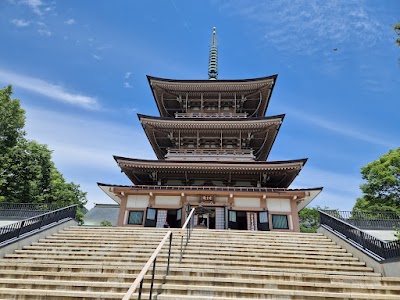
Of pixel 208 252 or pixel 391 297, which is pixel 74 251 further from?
pixel 391 297

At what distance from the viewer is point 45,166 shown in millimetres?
25906

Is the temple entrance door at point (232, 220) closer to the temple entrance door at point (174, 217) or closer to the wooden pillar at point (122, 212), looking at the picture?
the temple entrance door at point (174, 217)

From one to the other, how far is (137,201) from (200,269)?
1134cm

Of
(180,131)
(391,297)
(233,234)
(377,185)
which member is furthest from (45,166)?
(377,185)

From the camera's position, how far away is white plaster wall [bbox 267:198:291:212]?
52.6 feet

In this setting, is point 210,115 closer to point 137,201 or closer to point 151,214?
point 137,201

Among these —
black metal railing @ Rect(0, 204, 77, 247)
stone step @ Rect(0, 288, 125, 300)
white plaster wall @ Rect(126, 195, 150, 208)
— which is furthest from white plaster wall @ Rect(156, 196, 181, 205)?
stone step @ Rect(0, 288, 125, 300)

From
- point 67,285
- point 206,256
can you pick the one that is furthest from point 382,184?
point 67,285

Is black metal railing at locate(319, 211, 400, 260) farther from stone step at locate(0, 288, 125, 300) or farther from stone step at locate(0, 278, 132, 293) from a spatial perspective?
stone step at locate(0, 288, 125, 300)

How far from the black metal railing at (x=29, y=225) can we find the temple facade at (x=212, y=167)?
14.3 ft

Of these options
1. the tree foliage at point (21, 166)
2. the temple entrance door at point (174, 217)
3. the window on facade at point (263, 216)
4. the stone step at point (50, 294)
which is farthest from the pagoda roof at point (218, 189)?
the tree foliage at point (21, 166)

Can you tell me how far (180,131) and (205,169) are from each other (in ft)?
15.6

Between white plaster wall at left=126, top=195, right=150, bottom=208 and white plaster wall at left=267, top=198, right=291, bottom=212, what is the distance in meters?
8.41

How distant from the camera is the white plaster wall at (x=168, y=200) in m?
16.7
